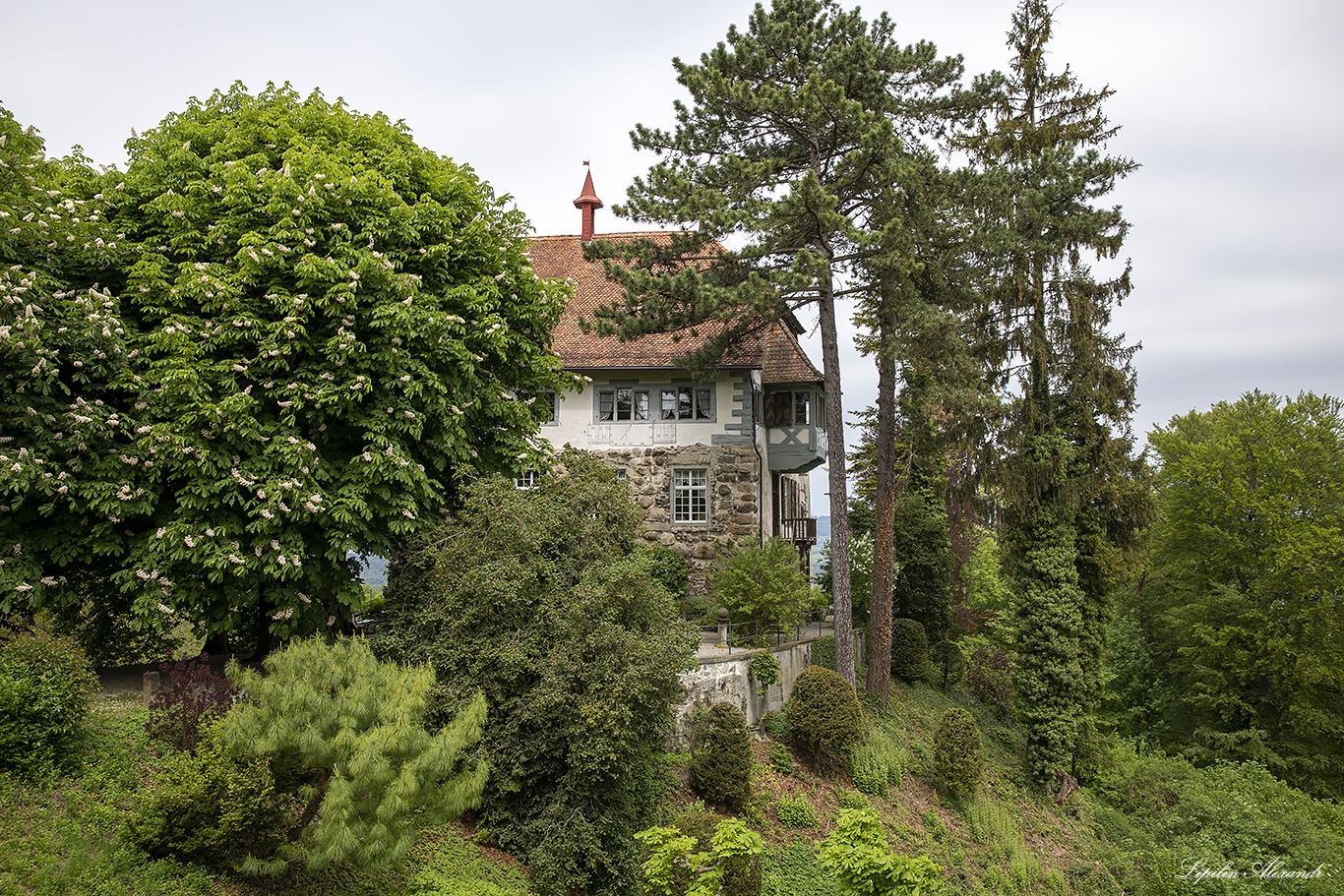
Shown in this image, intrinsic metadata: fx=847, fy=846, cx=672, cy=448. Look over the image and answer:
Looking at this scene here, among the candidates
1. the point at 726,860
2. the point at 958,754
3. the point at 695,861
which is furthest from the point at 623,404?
the point at 695,861

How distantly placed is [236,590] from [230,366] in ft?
10.4

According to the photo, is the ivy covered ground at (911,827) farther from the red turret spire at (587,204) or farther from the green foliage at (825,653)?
the red turret spire at (587,204)

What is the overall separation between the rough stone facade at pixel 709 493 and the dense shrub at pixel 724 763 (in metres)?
9.02

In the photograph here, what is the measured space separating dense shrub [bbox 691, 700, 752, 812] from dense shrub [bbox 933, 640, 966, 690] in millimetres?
13209

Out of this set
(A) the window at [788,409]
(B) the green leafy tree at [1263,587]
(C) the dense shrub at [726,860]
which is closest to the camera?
(C) the dense shrub at [726,860]

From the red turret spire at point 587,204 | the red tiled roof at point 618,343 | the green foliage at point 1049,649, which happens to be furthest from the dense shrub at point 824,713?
the red turret spire at point 587,204

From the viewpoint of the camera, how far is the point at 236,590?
12109mm

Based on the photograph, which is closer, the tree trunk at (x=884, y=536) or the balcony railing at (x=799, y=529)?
the tree trunk at (x=884, y=536)

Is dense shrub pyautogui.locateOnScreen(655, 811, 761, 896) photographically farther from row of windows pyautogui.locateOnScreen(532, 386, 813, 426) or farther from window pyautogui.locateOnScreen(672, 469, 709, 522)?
row of windows pyautogui.locateOnScreen(532, 386, 813, 426)

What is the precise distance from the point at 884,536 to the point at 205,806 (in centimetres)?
1619

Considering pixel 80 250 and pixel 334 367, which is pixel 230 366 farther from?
pixel 80 250

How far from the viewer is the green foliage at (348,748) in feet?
25.9

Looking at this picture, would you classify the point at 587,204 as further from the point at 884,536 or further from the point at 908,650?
the point at 908,650

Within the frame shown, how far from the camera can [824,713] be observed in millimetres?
17062
